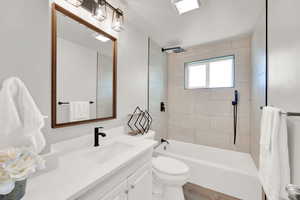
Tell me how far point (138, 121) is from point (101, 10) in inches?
59.2

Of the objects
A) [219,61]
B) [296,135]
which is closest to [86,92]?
[296,135]

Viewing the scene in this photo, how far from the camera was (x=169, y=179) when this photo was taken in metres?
1.50

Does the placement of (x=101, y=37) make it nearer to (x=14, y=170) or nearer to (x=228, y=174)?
(x=14, y=170)

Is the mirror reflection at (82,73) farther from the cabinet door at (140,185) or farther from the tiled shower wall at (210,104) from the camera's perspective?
the tiled shower wall at (210,104)

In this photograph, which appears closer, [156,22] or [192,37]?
[156,22]

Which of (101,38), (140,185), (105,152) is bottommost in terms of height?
(140,185)

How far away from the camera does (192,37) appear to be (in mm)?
2381

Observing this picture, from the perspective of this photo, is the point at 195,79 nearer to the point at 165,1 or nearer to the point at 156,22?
the point at 156,22

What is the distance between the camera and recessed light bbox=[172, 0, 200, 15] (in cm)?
141

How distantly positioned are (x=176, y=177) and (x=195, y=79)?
2.14 m

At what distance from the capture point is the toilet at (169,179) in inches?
59.1

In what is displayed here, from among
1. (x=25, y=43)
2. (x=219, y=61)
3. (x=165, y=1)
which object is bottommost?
(x=25, y=43)

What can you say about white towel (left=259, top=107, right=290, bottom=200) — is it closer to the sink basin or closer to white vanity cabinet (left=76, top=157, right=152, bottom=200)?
white vanity cabinet (left=76, top=157, right=152, bottom=200)

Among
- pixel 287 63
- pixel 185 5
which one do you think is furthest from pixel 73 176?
pixel 185 5
